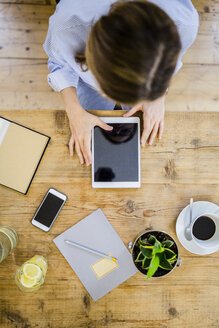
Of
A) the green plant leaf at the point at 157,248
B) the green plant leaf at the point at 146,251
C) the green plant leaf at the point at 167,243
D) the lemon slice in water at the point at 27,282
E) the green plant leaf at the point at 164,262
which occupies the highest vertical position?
the green plant leaf at the point at 157,248

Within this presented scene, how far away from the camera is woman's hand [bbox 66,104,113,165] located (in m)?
0.90

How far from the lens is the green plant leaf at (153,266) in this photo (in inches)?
29.5

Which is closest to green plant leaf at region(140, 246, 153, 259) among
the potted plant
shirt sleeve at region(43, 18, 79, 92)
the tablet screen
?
the potted plant

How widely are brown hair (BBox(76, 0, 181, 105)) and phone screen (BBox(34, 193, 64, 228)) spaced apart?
43cm

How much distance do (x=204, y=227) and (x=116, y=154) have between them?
1.14 ft

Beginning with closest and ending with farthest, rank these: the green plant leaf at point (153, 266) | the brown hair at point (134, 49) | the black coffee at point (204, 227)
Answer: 1. the brown hair at point (134, 49)
2. the green plant leaf at point (153, 266)
3. the black coffee at point (204, 227)

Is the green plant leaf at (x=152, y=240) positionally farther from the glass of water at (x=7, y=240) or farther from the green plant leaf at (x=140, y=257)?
the glass of water at (x=7, y=240)

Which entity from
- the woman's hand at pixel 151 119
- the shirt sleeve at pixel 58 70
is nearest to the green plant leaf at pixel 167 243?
the woman's hand at pixel 151 119

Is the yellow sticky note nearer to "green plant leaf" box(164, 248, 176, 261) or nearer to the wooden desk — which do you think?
the wooden desk

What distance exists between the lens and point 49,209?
2.97ft

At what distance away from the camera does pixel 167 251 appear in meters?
0.81

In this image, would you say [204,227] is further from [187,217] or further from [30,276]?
[30,276]

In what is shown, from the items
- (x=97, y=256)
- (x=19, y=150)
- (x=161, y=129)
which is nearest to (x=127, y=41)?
(x=161, y=129)

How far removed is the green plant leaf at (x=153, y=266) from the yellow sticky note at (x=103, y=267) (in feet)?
0.56
